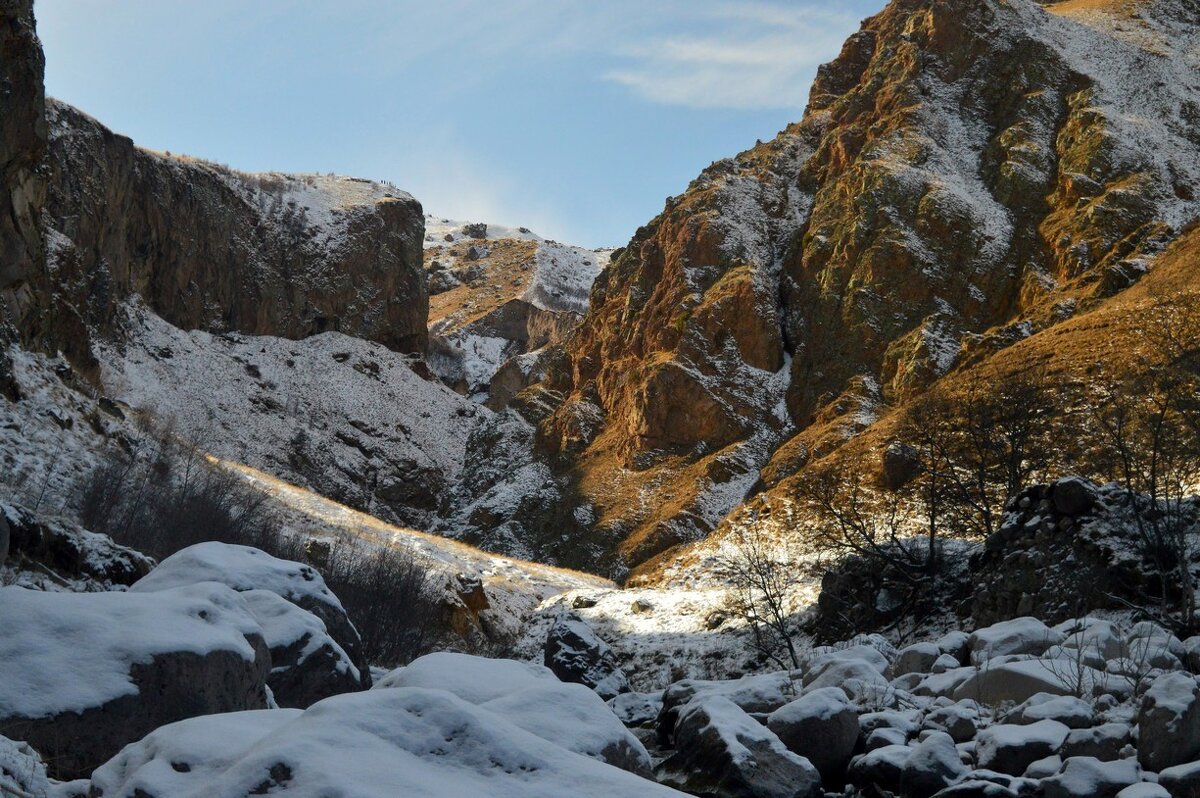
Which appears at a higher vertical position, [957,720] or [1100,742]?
[1100,742]

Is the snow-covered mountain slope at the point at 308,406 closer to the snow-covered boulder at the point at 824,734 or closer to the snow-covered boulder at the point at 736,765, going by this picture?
the snow-covered boulder at the point at 736,765

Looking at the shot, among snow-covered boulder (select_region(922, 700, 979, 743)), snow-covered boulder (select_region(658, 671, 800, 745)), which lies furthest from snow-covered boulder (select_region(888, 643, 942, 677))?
Result: snow-covered boulder (select_region(922, 700, 979, 743))

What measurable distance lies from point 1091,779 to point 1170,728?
104cm

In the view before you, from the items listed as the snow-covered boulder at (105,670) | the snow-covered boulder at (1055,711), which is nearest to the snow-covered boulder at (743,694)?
the snow-covered boulder at (1055,711)

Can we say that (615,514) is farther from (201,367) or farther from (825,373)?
(201,367)

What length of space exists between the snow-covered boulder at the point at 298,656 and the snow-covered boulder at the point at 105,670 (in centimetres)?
250

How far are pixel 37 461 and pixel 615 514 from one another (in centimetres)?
3110

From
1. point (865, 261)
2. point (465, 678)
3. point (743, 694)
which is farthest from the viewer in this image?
point (865, 261)

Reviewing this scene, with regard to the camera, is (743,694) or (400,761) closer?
(400,761)

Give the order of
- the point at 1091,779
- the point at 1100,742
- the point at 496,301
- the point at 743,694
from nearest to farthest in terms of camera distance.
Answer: the point at 1091,779, the point at 1100,742, the point at 743,694, the point at 496,301

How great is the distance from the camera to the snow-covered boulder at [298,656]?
39.8 feet

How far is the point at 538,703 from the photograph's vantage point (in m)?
8.20

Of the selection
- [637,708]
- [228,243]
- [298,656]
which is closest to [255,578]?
[298,656]

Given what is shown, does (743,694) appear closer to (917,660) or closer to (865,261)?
(917,660)
